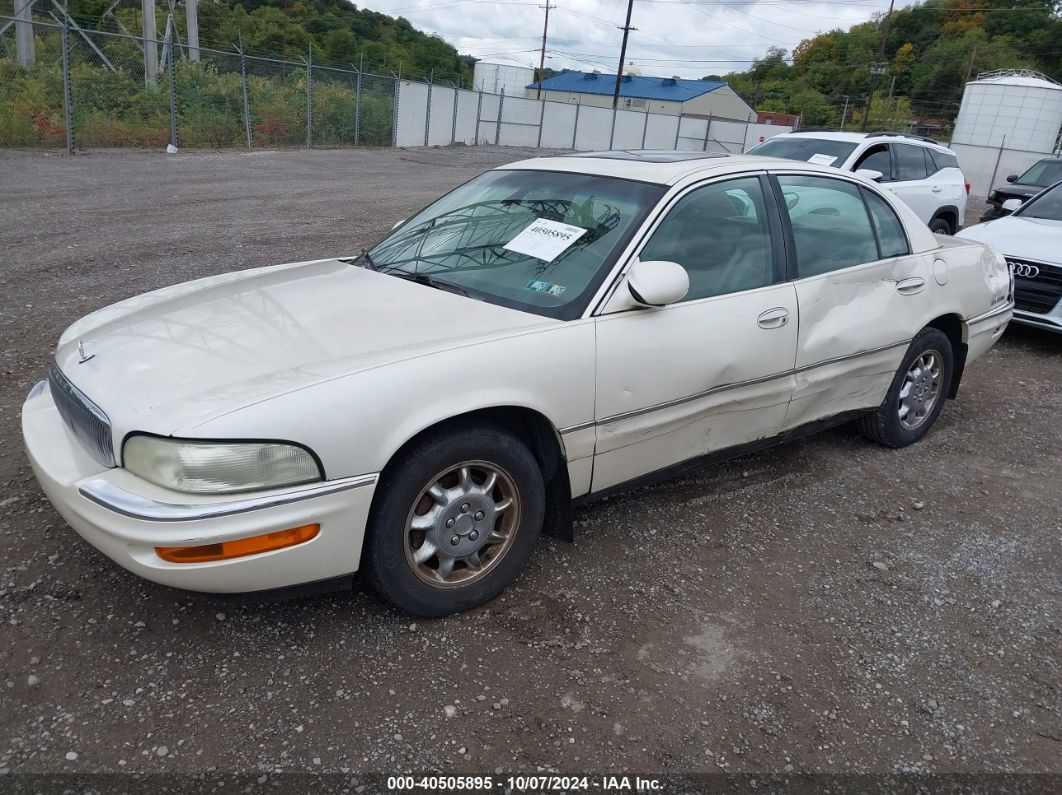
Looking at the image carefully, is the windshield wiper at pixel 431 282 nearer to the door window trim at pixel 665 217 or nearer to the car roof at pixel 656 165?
the door window trim at pixel 665 217

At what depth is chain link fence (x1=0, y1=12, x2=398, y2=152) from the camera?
15.4 metres

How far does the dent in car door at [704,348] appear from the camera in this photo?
308cm

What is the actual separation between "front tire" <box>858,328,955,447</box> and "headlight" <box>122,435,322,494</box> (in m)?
3.31

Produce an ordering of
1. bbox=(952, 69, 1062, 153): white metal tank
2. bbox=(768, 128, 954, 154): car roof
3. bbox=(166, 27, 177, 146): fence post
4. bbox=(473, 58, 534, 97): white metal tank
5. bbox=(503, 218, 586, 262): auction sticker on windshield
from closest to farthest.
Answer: bbox=(503, 218, 586, 262): auction sticker on windshield
bbox=(768, 128, 954, 154): car roof
bbox=(166, 27, 177, 146): fence post
bbox=(952, 69, 1062, 153): white metal tank
bbox=(473, 58, 534, 97): white metal tank

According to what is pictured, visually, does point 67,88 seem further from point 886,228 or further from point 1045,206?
point 1045,206

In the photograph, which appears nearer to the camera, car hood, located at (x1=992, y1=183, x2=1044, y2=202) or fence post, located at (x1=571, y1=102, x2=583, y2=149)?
car hood, located at (x1=992, y1=183, x2=1044, y2=202)

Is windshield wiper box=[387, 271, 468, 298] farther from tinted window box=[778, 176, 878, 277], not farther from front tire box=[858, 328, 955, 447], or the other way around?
front tire box=[858, 328, 955, 447]

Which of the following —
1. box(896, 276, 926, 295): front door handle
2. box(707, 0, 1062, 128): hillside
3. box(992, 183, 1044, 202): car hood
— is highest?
box(707, 0, 1062, 128): hillside

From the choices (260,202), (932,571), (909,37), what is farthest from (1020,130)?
(909,37)

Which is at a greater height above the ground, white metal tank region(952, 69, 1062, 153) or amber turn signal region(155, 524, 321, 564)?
white metal tank region(952, 69, 1062, 153)

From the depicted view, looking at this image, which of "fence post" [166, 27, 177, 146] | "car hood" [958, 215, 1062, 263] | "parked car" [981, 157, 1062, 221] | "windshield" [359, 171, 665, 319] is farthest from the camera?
"fence post" [166, 27, 177, 146]

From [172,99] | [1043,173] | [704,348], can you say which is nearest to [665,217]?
[704,348]

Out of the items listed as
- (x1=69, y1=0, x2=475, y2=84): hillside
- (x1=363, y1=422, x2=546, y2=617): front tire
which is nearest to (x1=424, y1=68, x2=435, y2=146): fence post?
(x1=69, y1=0, x2=475, y2=84): hillside

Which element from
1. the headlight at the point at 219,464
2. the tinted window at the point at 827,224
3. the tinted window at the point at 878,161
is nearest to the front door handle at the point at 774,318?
the tinted window at the point at 827,224
